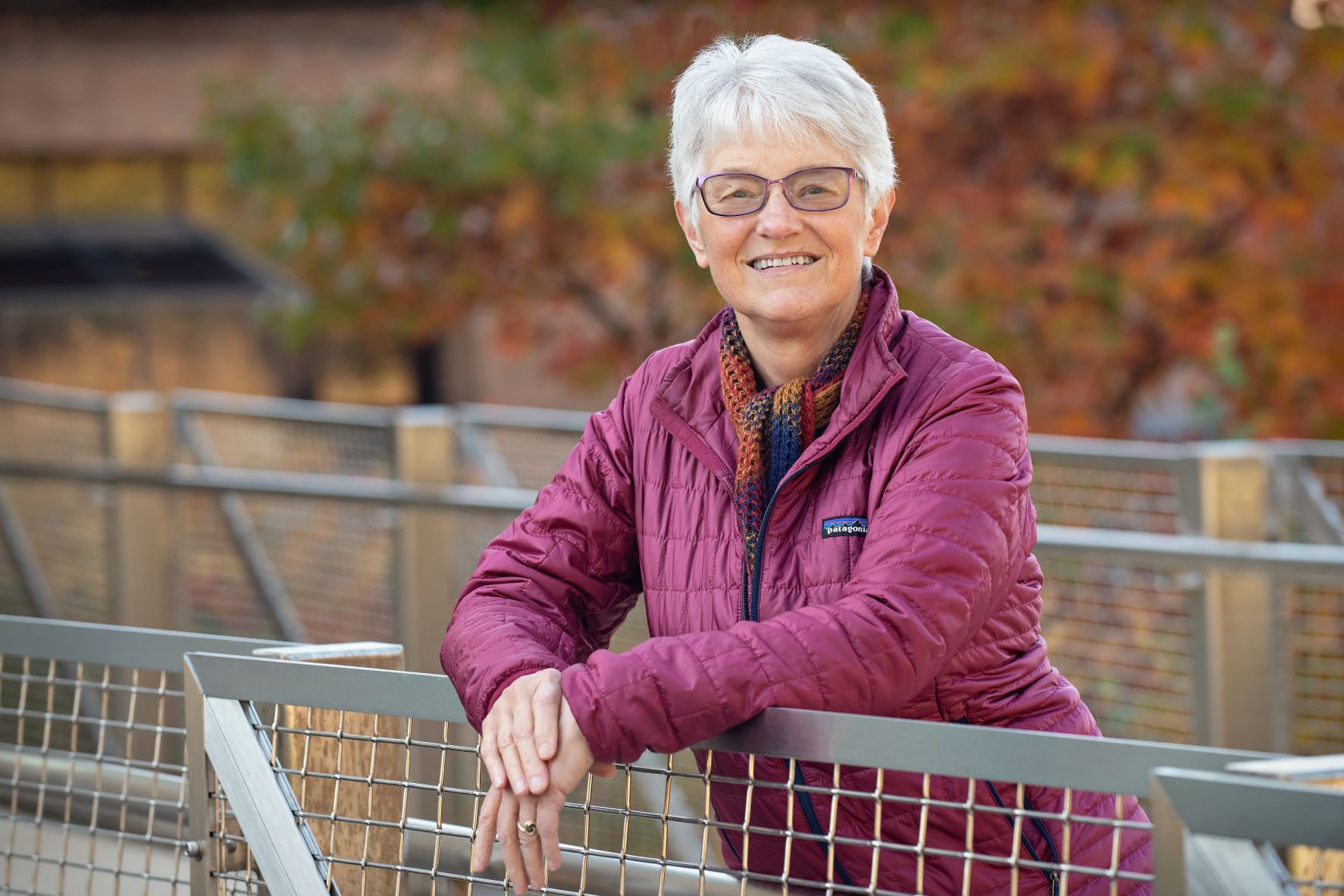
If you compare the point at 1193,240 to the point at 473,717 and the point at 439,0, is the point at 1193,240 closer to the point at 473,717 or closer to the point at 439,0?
the point at 439,0

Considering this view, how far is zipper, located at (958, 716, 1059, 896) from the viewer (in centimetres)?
213

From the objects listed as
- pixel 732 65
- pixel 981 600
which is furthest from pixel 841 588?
pixel 732 65

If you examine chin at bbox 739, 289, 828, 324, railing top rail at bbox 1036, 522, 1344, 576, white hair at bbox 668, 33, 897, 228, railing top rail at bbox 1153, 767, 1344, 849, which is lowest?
railing top rail at bbox 1153, 767, 1344, 849

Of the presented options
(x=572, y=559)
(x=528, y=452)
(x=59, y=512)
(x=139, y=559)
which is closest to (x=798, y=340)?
(x=572, y=559)

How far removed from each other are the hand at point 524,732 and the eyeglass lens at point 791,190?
0.74 meters

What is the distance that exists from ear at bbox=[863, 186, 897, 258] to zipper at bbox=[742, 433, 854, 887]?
365 millimetres

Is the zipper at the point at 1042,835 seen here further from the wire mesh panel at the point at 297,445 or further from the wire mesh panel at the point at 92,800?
the wire mesh panel at the point at 297,445

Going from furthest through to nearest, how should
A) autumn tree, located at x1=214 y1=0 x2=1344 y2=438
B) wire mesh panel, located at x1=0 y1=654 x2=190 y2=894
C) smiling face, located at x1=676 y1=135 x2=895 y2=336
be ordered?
autumn tree, located at x1=214 y1=0 x2=1344 y2=438, wire mesh panel, located at x1=0 y1=654 x2=190 y2=894, smiling face, located at x1=676 y1=135 x2=895 y2=336

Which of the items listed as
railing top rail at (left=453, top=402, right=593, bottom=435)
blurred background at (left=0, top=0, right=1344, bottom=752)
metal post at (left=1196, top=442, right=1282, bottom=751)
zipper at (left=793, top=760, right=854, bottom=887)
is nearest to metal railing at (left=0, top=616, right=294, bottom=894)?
zipper at (left=793, top=760, right=854, bottom=887)

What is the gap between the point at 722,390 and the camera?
247 centimetres

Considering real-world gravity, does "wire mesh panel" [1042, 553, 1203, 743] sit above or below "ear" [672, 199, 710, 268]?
below

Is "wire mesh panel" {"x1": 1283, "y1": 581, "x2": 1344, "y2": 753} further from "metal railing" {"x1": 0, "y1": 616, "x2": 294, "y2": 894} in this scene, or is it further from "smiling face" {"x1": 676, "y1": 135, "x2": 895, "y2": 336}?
"metal railing" {"x1": 0, "y1": 616, "x2": 294, "y2": 894}

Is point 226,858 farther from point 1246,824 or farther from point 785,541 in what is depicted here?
point 1246,824

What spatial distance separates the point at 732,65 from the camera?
239cm
